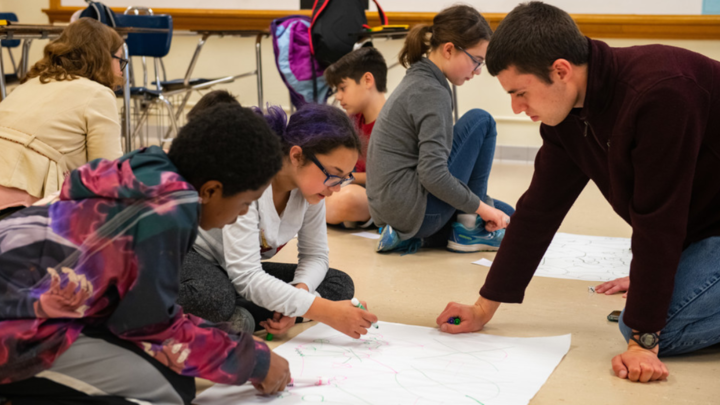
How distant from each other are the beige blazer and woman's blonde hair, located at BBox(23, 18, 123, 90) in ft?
0.15

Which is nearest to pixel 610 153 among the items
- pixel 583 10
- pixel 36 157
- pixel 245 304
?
pixel 245 304

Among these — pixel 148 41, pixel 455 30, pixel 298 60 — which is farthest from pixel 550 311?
pixel 148 41

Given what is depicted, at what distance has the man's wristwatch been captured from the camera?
51.1 inches

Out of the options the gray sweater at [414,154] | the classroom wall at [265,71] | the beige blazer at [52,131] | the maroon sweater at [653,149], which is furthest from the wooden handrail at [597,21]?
the maroon sweater at [653,149]

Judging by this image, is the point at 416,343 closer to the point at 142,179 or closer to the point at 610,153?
the point at 610,153

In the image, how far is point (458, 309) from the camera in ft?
4.98

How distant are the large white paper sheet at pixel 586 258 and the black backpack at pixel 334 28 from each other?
1599 mm

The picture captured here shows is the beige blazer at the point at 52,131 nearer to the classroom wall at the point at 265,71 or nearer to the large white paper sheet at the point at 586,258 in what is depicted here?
the large white paper sheet at the point at 586,258

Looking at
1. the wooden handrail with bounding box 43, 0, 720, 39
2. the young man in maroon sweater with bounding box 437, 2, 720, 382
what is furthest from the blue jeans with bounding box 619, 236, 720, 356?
the wooden handrail with bounding box 43, 0, 720, 39

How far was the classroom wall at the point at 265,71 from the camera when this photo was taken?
15.4ft

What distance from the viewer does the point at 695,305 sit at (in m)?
1.34

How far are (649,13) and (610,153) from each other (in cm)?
352

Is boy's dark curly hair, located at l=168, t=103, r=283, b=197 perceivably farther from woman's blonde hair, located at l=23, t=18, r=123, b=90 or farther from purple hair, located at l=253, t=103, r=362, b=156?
woman's blonde hair, located at l=23, t=18, r=123, b=90

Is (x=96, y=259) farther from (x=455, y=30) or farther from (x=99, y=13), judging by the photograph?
(x=99, y=13)
